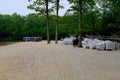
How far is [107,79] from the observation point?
9.02m

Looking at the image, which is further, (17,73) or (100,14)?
(100,14)

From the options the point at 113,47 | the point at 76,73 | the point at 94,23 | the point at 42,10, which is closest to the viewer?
the point at 76,73

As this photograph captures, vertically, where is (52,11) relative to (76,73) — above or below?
above

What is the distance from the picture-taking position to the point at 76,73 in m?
10.1

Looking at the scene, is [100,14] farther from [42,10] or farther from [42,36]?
[42,36]

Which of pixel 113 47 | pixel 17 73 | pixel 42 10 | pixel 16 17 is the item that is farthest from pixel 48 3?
pixel 16 17

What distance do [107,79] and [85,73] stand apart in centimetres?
126

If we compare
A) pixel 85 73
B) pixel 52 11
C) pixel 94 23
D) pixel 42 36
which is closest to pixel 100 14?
pixel 94 23

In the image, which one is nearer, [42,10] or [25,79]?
[25,79]

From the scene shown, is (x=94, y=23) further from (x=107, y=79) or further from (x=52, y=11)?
(x=107, y=79)

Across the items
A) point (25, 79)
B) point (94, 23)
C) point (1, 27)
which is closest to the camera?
point (25, 79)

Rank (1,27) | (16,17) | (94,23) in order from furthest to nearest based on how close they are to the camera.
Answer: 1. (16,17)
2. (1,27)
3. (94,23)

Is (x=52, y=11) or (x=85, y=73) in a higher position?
(x=52, y=11)

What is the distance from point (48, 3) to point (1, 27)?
37.3 meters
